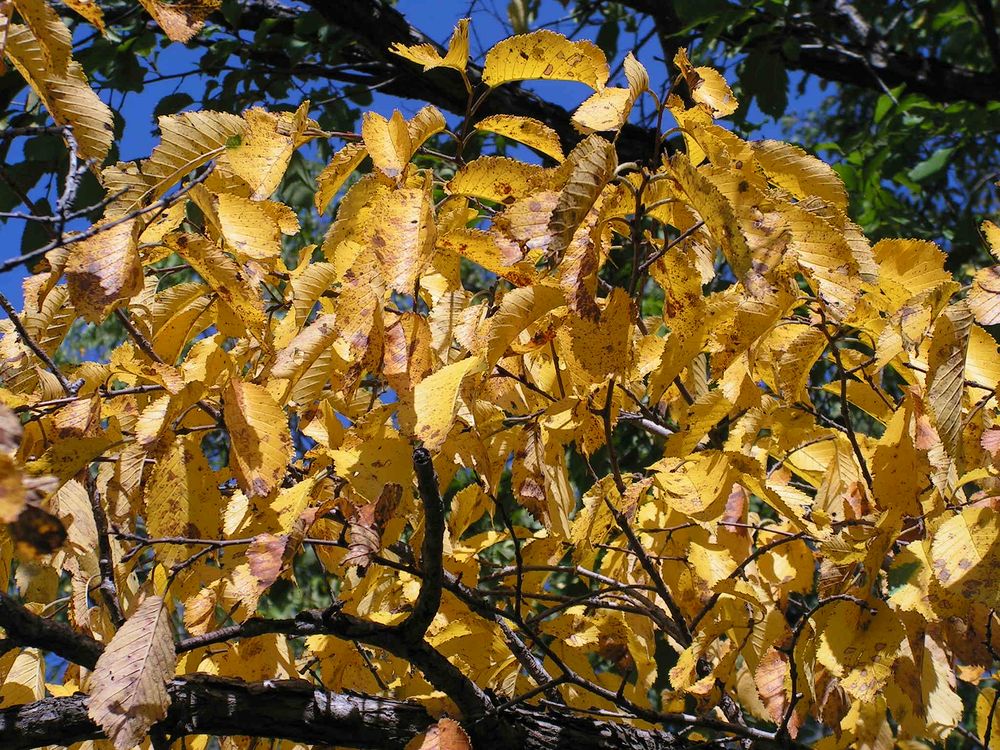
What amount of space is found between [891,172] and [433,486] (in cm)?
284

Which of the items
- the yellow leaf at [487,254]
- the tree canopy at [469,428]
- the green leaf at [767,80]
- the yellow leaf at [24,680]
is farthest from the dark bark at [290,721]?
the green leaf at [767,80]

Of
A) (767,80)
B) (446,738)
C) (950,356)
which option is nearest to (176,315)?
(446,738)

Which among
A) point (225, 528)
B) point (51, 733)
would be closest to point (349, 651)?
point (225, 528)

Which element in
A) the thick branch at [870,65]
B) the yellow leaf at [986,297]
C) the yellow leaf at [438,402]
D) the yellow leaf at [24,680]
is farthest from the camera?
the thick branch at [870,65]

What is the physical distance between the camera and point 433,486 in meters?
0.82

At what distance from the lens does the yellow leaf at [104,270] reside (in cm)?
74

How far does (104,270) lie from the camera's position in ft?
2.48

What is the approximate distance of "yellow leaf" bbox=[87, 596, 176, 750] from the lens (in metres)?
0.76

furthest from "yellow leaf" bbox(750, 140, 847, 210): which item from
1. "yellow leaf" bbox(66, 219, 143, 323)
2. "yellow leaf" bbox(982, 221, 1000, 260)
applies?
"yellow leaf" bbox(66, 219, 143, 323)

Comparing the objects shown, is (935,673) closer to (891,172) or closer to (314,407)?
(314,407)

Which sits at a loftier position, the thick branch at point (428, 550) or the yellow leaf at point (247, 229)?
the yellow leaf at point (247, 229)

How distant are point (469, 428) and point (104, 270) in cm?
37

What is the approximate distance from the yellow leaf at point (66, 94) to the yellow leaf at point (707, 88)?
0.53m

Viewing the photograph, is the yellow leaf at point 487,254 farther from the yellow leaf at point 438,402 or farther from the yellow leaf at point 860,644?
the yellow leaf at point 860,644
